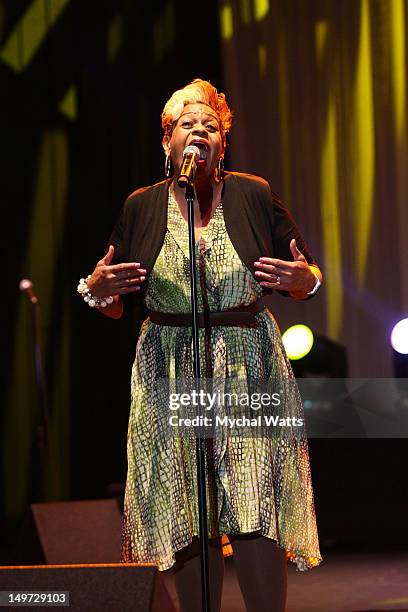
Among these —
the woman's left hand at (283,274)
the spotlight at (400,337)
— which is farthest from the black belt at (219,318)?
the spotlight at (400,337)

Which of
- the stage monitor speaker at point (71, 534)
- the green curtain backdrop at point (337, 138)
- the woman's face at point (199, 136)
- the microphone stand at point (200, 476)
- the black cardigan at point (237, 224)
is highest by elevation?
the green curtain backdrop at point (337, 138)

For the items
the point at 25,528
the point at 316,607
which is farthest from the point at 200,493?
the point at 25,528

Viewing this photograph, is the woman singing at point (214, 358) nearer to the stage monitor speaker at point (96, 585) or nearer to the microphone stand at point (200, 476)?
the microphone stand at point (200, 476)

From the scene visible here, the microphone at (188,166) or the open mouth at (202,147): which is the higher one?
the open mouth at (202,147)

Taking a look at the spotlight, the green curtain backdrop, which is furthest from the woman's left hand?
the green curtain backdrop

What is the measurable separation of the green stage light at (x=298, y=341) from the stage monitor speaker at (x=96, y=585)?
10.0ft

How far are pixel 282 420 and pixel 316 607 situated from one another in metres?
1.38

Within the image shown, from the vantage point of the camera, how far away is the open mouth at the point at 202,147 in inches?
92.7

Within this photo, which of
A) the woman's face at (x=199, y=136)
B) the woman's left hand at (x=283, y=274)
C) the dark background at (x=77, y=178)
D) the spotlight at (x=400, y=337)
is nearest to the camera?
the woman's left hand at (x=283, y=274)

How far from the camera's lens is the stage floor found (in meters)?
3.49

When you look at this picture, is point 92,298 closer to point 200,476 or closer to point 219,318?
point 219,318

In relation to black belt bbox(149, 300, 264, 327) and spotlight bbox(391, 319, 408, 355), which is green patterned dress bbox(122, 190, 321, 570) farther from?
spotlight bbox(391, 319, 408, 355)

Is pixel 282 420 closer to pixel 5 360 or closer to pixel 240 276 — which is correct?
pixel 240 276

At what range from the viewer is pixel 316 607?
348 cm
